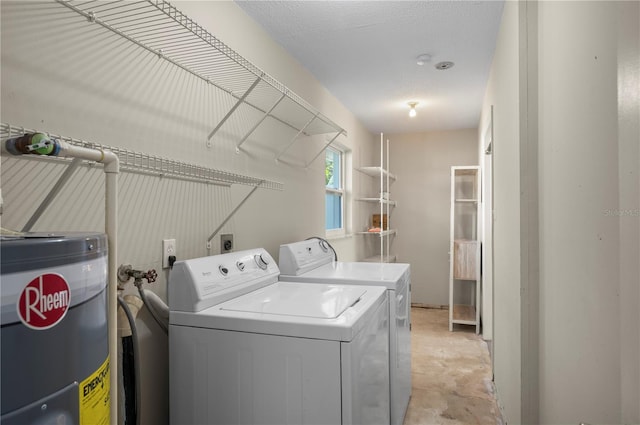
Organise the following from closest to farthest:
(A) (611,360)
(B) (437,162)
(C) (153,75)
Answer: (A) (611,360)
(C) (153,75)
(B) (437,162)

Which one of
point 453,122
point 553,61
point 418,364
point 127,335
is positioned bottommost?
point 418,364

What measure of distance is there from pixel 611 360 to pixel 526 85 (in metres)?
1.18

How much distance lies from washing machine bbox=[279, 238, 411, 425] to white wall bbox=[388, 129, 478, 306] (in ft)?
8.97

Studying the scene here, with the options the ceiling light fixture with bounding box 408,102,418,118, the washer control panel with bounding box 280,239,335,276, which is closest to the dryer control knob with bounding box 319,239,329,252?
the washer control panel with bounding box 280,239,335,276

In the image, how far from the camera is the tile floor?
2379mm

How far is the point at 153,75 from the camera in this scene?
1490 mm

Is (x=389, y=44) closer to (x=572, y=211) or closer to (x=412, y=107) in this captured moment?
(x=412, y=107)

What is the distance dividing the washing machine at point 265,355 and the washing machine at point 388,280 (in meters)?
0.36

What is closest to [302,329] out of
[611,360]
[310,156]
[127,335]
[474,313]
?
[127,335]

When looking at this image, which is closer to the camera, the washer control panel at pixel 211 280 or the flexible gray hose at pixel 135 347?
the flexible gray hose at pixel 135 347

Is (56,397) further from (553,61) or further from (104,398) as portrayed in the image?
(553,61)

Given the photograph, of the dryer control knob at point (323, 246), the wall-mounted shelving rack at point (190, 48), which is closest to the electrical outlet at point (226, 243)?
the wall-mounted shelving rack at point (190, 48)

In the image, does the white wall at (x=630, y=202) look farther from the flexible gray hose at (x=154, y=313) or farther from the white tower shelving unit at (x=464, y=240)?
the white tower shelving unit at (x=464, y=240)

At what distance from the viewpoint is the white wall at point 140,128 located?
41.1 inches
